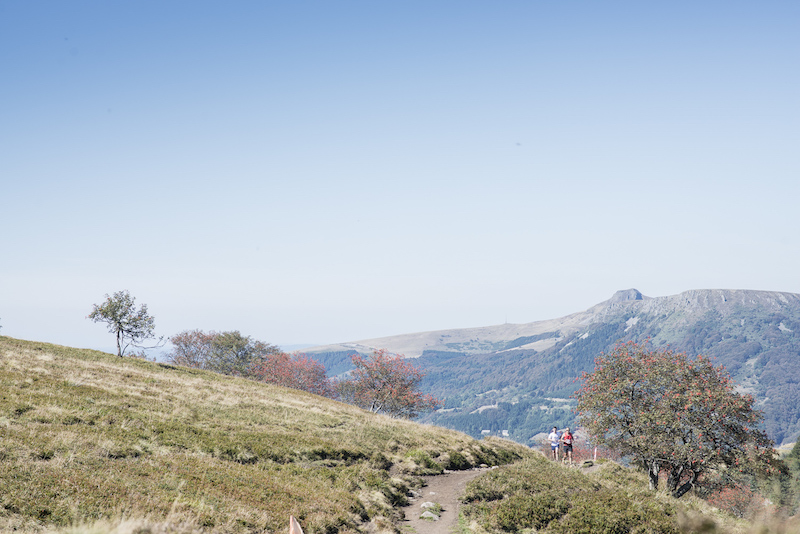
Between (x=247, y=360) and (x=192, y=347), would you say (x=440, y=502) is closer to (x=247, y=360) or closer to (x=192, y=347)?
(x=247, y=360)

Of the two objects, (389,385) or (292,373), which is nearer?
(389,385)

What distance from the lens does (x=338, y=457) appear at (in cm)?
2272

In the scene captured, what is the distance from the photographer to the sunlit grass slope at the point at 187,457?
1077 cm

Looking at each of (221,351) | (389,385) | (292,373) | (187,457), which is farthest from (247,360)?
(187,457)

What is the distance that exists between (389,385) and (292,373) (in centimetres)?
2885

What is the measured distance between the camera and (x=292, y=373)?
279ft

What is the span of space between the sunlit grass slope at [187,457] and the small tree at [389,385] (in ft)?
91.8

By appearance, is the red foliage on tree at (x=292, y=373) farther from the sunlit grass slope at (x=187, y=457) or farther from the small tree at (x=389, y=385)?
the sunlit grass slope at (x=187, y=457)

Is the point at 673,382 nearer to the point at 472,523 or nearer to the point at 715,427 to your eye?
the point at 715,427

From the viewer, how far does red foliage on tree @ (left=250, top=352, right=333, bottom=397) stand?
273ft

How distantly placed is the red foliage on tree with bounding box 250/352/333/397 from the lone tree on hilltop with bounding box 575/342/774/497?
213ft

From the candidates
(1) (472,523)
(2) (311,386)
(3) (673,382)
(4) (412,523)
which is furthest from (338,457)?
(2) (311,386)

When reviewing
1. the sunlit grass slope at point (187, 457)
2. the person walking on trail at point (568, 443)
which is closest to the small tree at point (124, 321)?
the sunlit grass slope at point (187, 457)

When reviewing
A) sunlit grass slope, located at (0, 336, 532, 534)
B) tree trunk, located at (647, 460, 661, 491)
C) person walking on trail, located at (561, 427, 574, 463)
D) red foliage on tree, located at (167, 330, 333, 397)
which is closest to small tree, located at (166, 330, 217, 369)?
red foliage on tree, located at (167, 330, 333, 397)
